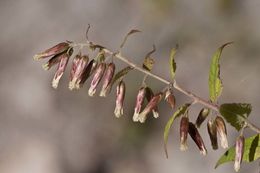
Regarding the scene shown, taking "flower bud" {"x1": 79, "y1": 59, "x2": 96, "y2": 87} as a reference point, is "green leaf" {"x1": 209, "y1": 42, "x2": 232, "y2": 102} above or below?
above

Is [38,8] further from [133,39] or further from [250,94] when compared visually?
[250,94]

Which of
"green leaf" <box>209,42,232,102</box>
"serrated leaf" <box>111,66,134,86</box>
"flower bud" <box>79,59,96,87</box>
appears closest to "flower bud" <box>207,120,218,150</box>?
"green leaf" <box>209,42,232,102</box>

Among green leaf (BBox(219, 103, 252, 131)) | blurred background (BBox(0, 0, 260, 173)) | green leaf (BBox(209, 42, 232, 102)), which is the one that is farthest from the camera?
blurred background (BBox(0, 0, 260, 173))

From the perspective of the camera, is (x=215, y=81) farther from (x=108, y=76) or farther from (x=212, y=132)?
(x=108, y=76)

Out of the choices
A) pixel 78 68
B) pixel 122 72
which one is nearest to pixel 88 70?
pixel 78 68

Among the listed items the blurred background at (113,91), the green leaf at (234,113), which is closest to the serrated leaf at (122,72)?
the green leaf at (234,113)

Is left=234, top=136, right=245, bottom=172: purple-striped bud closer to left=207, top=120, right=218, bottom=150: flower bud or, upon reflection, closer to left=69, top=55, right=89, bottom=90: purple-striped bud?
left=207, top=120, right=218, bottom=150: flower bud

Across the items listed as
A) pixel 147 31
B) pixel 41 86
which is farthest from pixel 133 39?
pixel 41 86
